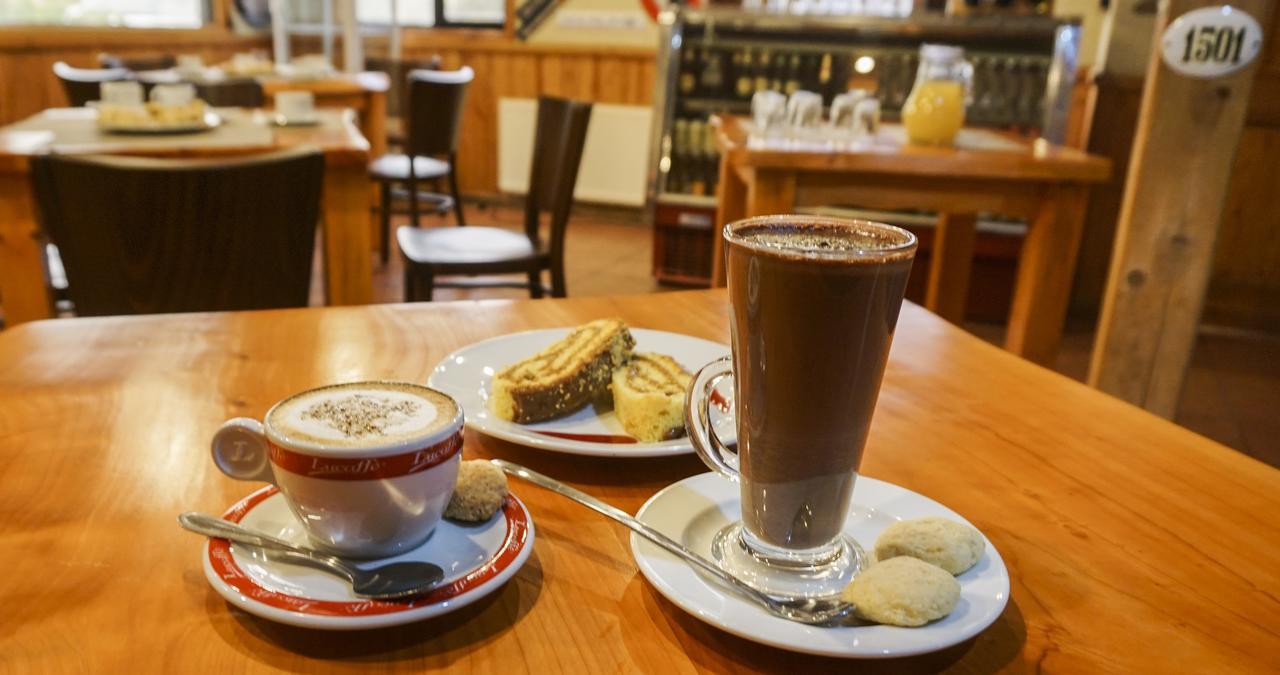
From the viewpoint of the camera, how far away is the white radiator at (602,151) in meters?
5.61

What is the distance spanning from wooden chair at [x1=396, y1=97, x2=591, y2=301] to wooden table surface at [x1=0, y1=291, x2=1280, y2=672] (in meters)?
1.42

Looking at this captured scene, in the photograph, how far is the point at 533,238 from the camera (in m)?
2.82

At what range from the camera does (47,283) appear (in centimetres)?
188

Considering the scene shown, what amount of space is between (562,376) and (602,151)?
501 cm

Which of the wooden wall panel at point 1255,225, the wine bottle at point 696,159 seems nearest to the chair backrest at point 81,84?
the wine bottle at point 696,159

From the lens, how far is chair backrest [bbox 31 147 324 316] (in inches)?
52.1

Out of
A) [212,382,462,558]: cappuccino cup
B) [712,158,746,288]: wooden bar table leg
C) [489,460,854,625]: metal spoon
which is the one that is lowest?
[712,158,746,288]: wooden bar table leg

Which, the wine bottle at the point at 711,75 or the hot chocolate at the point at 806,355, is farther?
the wine bottle at the point at 711,75

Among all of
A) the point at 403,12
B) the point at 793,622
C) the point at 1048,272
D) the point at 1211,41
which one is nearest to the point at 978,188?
the point at 1048,272

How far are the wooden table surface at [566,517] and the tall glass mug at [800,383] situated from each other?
8cm

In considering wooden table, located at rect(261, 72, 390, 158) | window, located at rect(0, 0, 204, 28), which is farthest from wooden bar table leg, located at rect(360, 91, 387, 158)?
window, located at rect(0, 0, 204, 28)

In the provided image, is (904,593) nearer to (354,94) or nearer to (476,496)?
(476,496)

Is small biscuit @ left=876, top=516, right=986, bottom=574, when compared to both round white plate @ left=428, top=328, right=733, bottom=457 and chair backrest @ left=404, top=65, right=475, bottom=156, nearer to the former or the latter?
round white plate @ left=428, top=328, right=733, bottom=457

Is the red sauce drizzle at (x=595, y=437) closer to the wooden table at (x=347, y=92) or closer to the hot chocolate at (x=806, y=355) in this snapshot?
the hot chocolate at (x=806, y=355)
